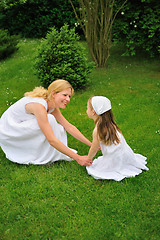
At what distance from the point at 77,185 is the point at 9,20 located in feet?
41.8

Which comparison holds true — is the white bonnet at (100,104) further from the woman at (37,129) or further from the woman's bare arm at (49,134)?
the woman's bare arm at (49,134)

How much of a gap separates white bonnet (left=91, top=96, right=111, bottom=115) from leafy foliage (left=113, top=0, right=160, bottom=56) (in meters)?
5.68

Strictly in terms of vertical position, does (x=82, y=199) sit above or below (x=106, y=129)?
below

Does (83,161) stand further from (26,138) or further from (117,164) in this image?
(26,138)

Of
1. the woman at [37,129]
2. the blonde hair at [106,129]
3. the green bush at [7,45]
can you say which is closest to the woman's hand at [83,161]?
the woman at [37,129]

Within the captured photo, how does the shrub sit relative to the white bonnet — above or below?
below

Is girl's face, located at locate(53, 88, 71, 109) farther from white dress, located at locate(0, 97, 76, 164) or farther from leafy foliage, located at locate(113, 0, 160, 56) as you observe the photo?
leafy foliage, located at locate(113, 0, 160, 56)

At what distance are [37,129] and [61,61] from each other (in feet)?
11.9

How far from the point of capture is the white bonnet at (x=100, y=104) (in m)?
3.57

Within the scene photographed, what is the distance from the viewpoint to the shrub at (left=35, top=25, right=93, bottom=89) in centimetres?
708

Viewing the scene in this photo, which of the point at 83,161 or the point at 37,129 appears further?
the point at 37,129

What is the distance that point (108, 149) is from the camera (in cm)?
376

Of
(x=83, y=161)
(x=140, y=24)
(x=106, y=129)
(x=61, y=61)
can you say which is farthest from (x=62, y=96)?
(x=140, y=24)

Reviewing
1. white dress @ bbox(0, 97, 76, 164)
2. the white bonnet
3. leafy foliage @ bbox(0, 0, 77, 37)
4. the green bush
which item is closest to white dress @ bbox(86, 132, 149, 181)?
the white bonnet
